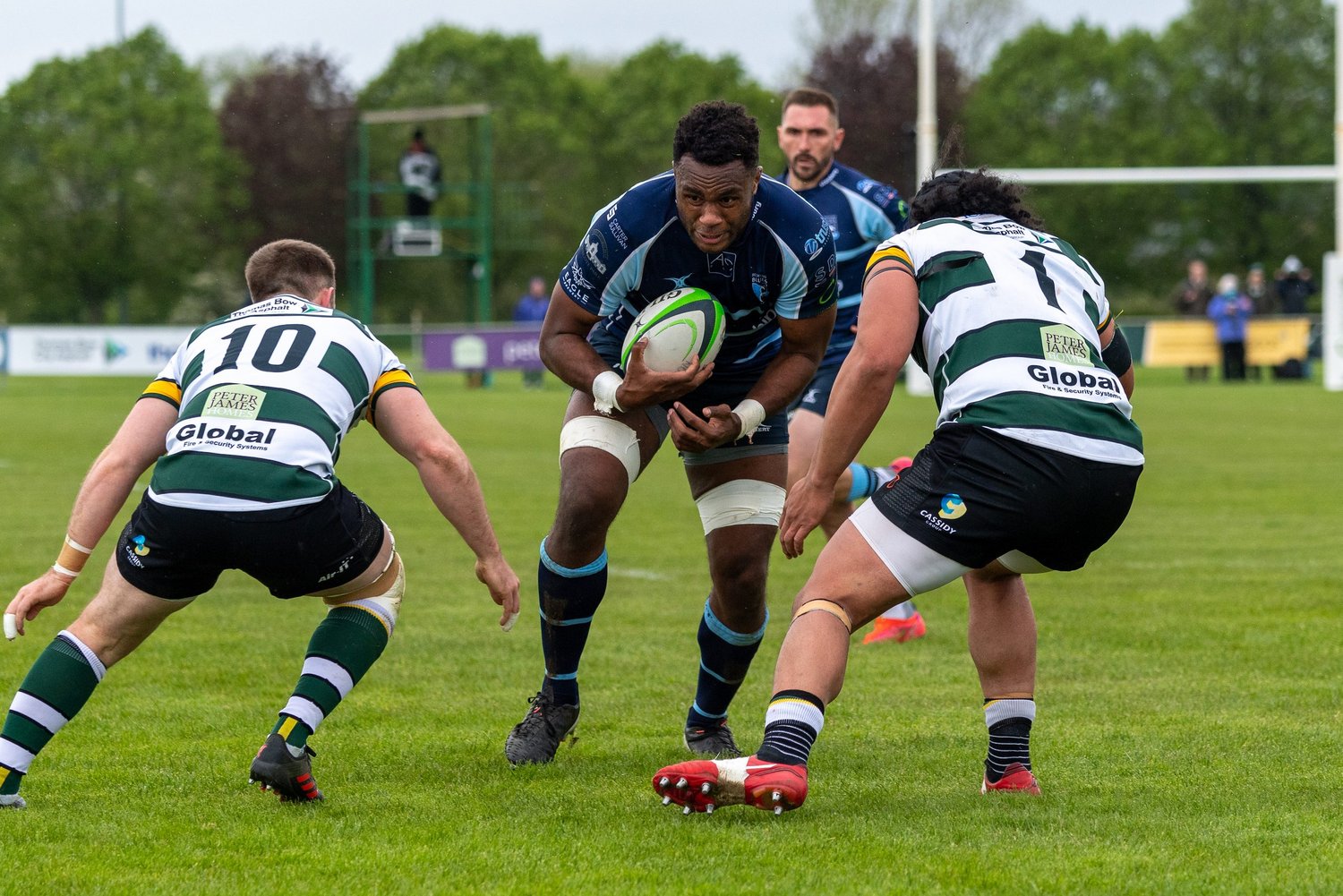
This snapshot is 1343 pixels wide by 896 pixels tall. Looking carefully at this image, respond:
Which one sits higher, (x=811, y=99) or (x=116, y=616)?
(x=811, y=99)

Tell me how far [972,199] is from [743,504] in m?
1.26

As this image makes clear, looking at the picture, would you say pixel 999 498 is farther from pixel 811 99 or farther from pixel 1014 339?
pixel 811 99

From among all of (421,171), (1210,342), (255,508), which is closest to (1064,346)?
(255,508)

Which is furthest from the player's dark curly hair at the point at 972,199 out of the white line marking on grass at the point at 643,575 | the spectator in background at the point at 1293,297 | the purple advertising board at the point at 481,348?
the spectator in background at the point at 1293,297

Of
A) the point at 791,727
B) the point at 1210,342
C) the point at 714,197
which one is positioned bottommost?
the point at 1210,342

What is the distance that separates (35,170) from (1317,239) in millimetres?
37748

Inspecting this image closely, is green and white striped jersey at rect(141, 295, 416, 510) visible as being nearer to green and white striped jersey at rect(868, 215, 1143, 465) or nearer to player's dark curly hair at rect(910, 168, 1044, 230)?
green and white striped jersey at rect(868, 215, 1143, 465)

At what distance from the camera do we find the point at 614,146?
208 ft

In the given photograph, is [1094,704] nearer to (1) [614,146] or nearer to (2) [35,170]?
(2) [35,170]

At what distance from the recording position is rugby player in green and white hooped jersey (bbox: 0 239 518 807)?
14.3ft

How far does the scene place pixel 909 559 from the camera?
4.34m

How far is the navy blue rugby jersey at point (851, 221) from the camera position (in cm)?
812

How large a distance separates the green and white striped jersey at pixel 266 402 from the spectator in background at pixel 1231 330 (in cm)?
2866

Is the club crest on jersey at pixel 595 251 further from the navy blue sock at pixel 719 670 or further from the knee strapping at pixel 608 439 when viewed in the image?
the navy blue sock at pixel 719 670
